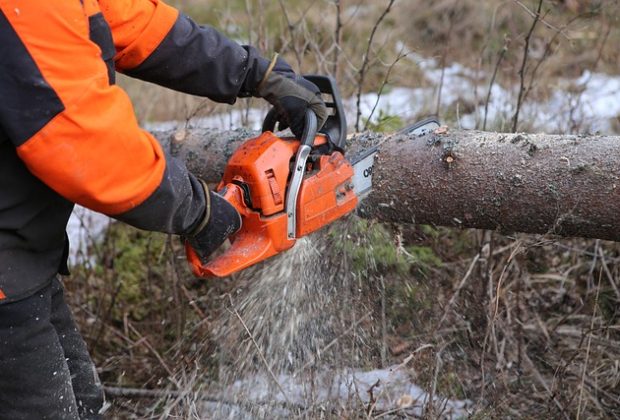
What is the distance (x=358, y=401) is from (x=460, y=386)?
29.8 inches

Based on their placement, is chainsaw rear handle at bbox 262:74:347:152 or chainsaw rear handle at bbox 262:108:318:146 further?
chainsaw rear handle at bbox 262:74:347:152

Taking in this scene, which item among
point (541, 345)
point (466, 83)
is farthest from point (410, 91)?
point (541, 345)

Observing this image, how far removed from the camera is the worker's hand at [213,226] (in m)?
2.27

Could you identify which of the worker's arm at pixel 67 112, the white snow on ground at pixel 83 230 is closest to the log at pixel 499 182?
the worker's arm at pixel 67 112

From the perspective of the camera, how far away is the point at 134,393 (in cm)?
322

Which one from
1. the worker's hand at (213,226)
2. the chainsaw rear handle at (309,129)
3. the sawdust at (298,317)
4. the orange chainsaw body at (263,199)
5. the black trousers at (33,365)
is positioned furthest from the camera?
the sawdust at (298,317)

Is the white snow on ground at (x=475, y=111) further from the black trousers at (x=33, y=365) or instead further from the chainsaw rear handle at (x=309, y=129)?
the black trousers at (x=33, y=365)

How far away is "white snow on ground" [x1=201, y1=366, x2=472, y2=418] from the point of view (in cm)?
276

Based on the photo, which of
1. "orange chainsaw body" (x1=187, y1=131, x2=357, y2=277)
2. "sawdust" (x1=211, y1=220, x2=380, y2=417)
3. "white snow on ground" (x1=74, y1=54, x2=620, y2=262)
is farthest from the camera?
"white snow on ground" (x1=74, y1=54, x2=620, y2=262)

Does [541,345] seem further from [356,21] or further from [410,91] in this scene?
[356,21]

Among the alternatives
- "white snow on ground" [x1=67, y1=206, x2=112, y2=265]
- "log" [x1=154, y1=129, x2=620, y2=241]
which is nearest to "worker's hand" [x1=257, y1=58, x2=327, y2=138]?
"log" [x1=154, y1=129, x2=620, y2=241]

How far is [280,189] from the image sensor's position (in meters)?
2.49

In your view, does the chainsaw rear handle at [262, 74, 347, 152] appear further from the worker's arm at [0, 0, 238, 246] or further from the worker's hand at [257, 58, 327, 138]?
the worker's arm at [0, 0, 238, 246]

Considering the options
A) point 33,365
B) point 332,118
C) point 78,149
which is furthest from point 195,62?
point 33,365
